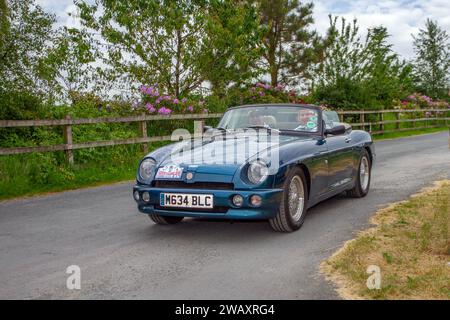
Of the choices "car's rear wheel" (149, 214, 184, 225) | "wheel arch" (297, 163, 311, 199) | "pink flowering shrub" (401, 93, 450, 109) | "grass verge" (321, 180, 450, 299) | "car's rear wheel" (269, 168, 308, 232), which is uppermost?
"pink flowering shrub" (401, 93, 450, 109)

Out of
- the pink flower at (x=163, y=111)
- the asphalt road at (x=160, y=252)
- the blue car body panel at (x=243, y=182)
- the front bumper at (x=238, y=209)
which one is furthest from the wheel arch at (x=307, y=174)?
the pink flower at (x=163, y=111)

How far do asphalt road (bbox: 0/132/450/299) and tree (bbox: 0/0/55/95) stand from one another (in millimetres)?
4091

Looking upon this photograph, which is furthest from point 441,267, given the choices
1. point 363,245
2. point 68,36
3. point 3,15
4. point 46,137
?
point 68,36

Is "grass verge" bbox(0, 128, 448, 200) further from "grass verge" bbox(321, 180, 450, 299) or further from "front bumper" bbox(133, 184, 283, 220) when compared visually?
"grass verge" bbox(321, 180, 450, 299)

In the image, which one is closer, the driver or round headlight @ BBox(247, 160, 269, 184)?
round headlight @ BBox(247, 160, 269, 184)

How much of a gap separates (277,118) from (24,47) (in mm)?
Result: 7154

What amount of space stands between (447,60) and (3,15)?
3800 centimetres

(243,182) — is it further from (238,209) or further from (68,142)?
(68,142)

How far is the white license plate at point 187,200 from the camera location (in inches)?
213

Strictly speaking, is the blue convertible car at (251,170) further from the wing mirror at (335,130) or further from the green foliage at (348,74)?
the green foliage at (348,74)

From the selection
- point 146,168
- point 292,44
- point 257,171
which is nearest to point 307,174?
point 257,171

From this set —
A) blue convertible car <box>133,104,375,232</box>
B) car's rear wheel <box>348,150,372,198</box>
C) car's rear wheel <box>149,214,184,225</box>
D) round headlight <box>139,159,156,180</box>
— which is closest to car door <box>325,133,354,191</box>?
blue convertible car <box>133,104,375,232</box>

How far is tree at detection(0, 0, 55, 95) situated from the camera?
1130 centimetres

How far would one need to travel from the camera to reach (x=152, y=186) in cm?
580
